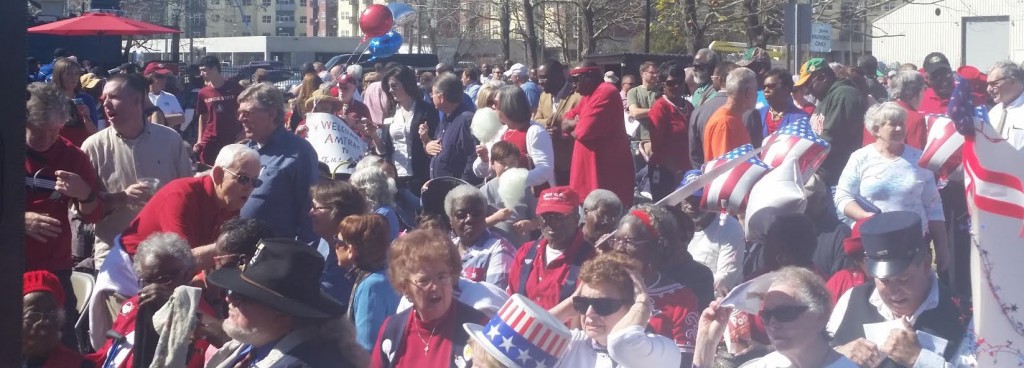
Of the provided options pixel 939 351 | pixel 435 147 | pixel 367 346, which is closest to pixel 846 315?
pixel 939 351

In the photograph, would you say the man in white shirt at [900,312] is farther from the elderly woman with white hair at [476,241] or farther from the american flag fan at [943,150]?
the american flag fan at [943,150]

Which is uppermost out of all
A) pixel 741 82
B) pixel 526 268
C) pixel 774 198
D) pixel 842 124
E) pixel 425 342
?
pixel 741 82

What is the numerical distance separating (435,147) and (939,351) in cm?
513

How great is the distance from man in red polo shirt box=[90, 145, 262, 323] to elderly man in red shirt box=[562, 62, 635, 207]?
2835 millimetres

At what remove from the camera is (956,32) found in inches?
1527

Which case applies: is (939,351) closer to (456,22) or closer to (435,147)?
(435,147)

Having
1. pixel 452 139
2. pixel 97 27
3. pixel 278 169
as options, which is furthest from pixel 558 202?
pixel 97 27

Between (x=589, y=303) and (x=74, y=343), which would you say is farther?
(x=74, y=343)

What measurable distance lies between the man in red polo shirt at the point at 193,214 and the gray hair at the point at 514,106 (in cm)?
260

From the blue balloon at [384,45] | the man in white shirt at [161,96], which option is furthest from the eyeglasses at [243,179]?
the blue balloon at [384,45]

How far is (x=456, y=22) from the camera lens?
42031 mm

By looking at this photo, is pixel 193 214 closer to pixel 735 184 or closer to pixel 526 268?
pixel 526 268

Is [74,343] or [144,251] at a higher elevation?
[144,251]

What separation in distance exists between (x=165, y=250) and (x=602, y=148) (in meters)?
3.65
